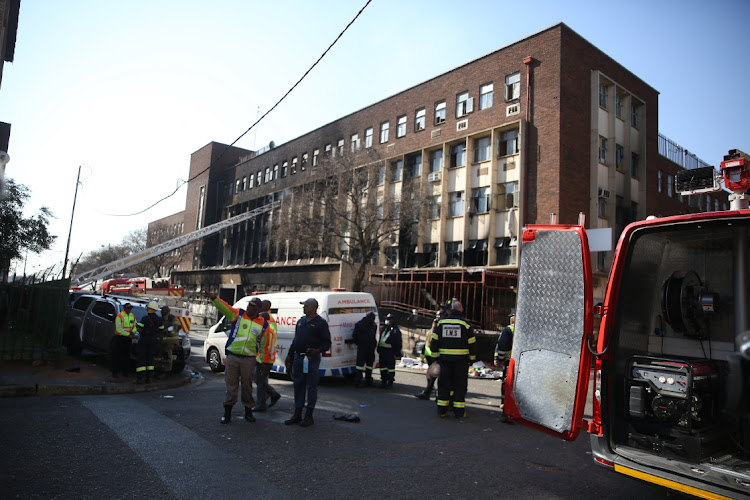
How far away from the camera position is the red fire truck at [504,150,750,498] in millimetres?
3941

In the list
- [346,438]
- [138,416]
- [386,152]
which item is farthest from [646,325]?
[386,152]

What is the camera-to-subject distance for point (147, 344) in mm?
10391

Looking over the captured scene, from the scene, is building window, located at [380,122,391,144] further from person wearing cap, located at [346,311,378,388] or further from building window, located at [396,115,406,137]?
person wearing cap, located at [346,311,378,388]

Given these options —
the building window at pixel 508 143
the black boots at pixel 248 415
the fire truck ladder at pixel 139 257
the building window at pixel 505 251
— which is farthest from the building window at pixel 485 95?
the black boots at pixel 248 415

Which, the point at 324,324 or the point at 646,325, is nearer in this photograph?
the point at 646,325

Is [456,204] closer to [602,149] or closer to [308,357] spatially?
[602,149]

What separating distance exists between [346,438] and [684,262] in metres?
4.39

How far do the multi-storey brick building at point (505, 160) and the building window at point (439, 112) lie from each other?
14 centimetres

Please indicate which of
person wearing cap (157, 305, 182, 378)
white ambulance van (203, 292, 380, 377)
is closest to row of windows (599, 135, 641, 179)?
white ambulance van (203, 292, 380, 377)

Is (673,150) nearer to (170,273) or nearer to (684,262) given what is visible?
(684,262)

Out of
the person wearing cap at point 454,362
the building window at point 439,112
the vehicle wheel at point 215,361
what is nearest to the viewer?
the person wearing cap at point 454,362

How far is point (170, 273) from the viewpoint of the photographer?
57.0 meters

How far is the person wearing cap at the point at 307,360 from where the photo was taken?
716 centimetres

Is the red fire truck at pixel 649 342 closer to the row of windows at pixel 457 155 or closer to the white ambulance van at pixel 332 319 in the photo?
the white ambulance van at pixel 332 319
